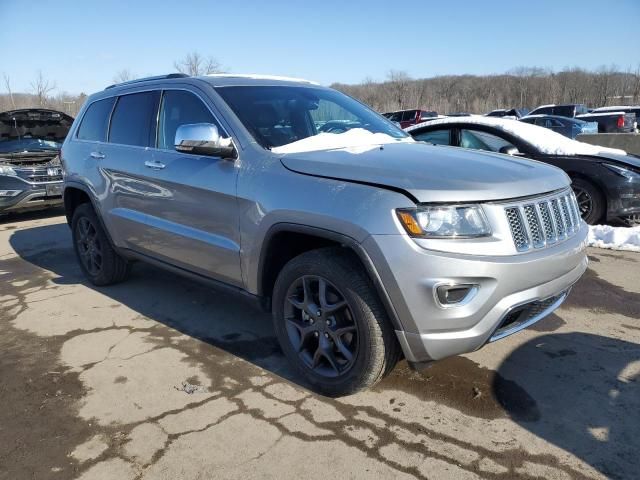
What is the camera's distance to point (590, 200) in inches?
253

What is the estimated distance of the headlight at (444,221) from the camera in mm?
2451

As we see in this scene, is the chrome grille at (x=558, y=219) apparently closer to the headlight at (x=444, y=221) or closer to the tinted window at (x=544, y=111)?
the headlight at (x=444, y=221)

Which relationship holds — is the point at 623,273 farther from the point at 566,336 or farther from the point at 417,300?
the point at 417,300

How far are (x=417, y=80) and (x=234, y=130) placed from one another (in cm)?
7106

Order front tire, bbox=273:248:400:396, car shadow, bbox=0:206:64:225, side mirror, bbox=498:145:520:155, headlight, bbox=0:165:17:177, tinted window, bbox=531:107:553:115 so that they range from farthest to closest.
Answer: tinted window, bbox=531:107:553:115 → car shadow, bbox=0:206:64:225 → headlight, bbox=0:165:17:177 → side mirror, bbox=498:145:520:155 → front tire, bbox=273:248:400:396

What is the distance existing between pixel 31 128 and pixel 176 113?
22.6 feet

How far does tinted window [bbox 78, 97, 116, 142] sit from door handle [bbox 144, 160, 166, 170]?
3.33 ft

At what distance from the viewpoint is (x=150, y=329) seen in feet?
13.5

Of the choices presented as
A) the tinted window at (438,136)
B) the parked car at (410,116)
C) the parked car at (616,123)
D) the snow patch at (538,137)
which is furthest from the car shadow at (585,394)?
the parked car at (410,116)

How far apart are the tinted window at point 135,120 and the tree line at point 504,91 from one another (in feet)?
149

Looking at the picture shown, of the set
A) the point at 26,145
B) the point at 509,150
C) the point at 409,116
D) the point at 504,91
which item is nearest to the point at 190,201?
the point at 509,150

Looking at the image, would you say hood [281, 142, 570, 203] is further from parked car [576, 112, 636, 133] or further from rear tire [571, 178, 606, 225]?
parked car [576, 112, 636, 133]

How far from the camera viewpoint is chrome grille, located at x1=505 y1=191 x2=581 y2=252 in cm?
257

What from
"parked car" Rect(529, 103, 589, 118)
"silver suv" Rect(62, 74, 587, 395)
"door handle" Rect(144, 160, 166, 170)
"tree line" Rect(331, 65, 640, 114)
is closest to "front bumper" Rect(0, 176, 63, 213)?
"silver suv" Rect(62, 74, 587, 395)
